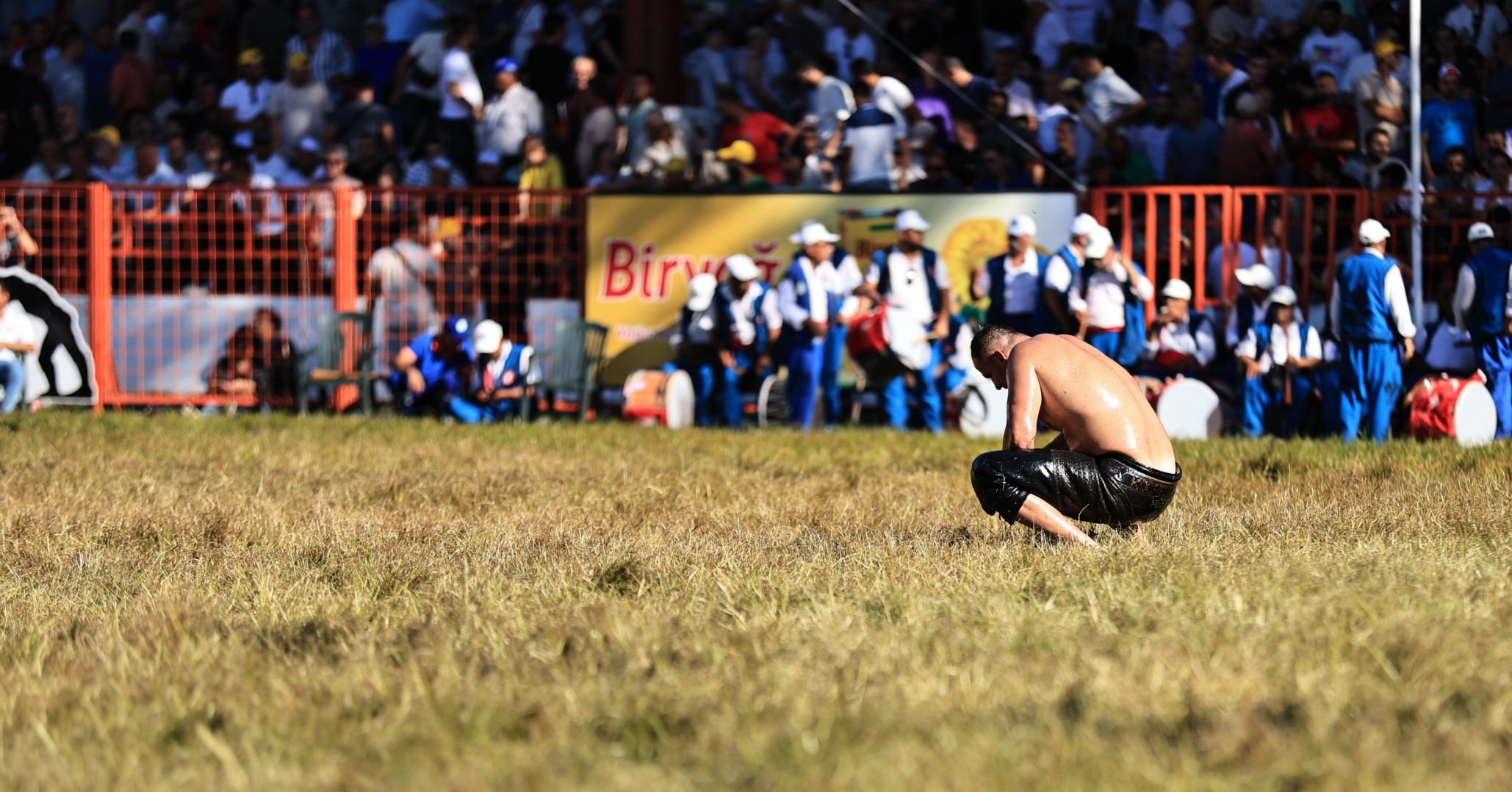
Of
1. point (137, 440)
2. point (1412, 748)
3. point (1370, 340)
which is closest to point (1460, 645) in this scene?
point (1412, 748)

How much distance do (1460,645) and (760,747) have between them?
2.24 metres

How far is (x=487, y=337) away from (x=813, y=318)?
274 cm

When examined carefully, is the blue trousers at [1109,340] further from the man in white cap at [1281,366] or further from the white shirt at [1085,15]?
the white shirt at [1085,15]

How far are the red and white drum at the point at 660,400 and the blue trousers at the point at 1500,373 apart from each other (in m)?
6.14

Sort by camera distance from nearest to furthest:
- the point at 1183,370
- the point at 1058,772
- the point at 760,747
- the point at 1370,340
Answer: the point at 1058,772 → the point at 760,747 → the point at 1370,340 → the point at 1183,370

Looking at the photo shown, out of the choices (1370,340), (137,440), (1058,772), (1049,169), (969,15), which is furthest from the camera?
(969,15)

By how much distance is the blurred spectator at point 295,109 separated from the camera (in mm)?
18719

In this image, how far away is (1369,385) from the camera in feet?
45.9

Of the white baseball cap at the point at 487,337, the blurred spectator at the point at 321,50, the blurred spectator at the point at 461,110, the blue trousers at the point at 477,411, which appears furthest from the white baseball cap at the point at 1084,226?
the blurred spectator at the point at 321,50

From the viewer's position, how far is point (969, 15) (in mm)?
18312

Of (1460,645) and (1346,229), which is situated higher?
(1346,229)

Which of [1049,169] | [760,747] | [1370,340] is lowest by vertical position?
[760,747]

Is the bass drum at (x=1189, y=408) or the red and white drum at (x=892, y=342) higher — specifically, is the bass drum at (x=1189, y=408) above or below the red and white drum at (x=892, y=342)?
below

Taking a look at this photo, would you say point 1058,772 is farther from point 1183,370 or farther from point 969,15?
point 969,15
